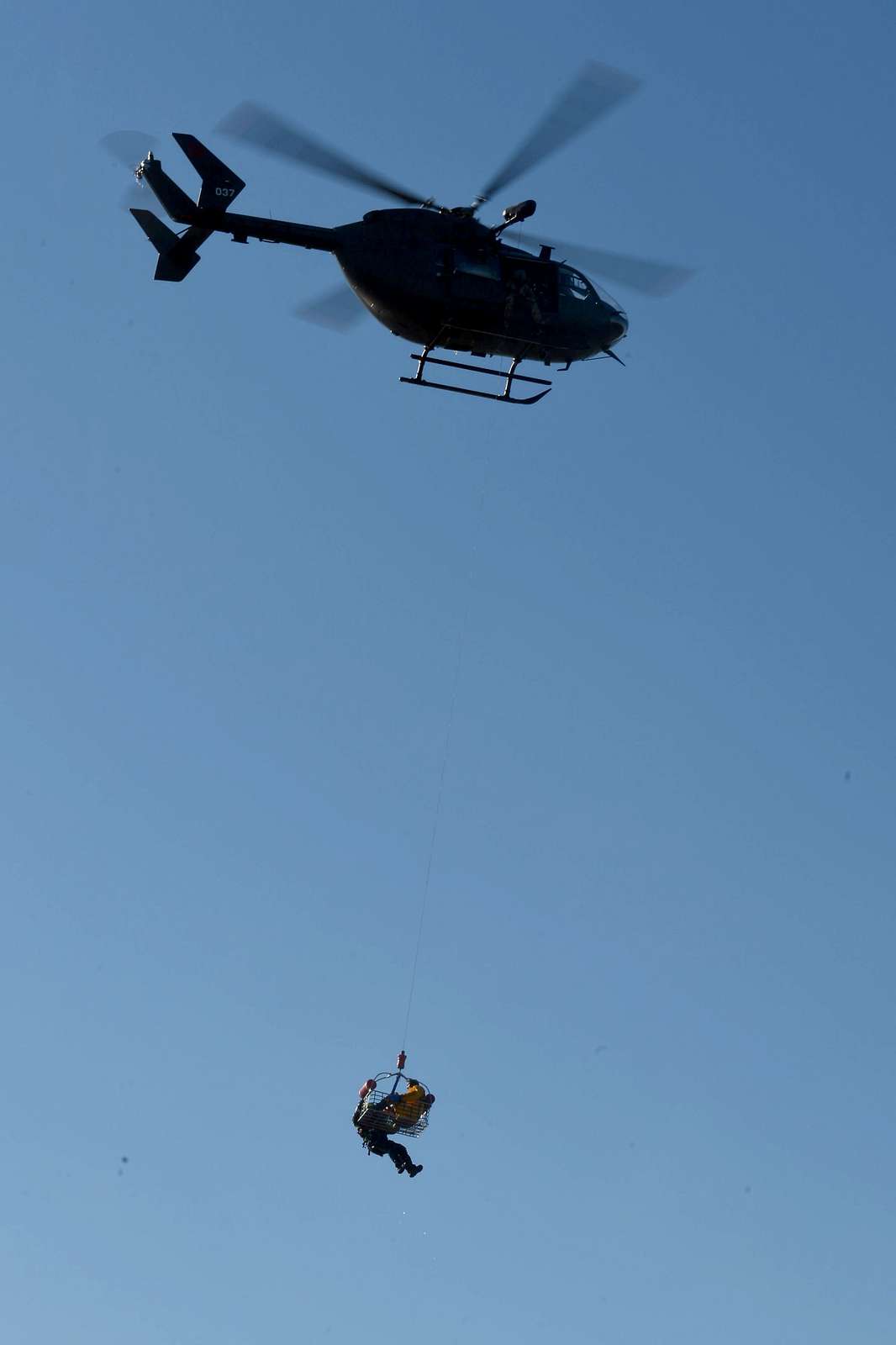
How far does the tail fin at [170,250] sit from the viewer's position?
39844 mm

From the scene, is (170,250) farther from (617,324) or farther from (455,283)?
(617,324)

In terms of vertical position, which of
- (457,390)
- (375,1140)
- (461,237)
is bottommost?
(375,1140)

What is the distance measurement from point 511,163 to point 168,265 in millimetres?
5141

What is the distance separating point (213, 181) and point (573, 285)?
5.37 meters

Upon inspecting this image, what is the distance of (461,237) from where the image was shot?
39406 mm

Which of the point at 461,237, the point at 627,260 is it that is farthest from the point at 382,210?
the point at 627,260

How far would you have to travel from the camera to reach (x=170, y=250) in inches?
1571

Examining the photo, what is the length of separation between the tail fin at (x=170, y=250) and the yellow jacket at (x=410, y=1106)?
11949mm

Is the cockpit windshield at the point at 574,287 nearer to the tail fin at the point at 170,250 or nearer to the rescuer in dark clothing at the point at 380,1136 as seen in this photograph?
the tail fin at the point at 170,250

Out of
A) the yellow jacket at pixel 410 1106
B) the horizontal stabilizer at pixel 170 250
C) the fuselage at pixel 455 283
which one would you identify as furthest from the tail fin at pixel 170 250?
the yellow jacket at pixel 410 1106

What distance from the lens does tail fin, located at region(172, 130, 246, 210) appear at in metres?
39.2

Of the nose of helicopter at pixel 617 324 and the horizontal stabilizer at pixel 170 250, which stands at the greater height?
the nose of helicopter at pixel 617 324

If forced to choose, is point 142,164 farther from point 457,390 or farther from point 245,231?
point 457,390

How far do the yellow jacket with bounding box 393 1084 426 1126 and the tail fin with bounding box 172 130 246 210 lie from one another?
12.6m
